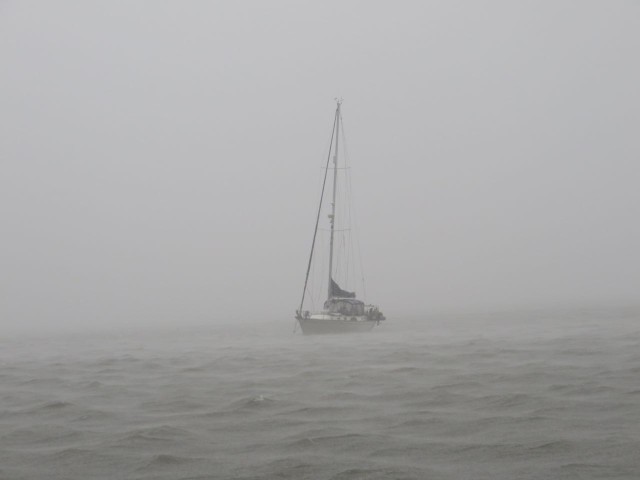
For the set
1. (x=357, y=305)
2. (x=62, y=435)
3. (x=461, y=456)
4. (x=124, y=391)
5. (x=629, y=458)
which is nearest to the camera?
(x=629, y=458)

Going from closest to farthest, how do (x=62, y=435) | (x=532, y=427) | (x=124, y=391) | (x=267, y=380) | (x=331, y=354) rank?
(x=532, y=427), (x=62, y=435), (x=124, y=391), (x=267, y=380), (x=331, y=354)

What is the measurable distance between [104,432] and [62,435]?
724 mm

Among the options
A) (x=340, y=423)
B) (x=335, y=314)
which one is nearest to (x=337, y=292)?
(x=335, y=314)

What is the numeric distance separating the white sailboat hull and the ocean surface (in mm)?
29754

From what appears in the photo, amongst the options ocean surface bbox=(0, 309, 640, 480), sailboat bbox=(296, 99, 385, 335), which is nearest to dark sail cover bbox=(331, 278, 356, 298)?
sailboat bbox=(296, 99, 385, 335)

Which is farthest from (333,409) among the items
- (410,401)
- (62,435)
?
(62,435)

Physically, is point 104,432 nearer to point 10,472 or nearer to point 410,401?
point 10,472

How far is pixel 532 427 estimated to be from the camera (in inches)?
466

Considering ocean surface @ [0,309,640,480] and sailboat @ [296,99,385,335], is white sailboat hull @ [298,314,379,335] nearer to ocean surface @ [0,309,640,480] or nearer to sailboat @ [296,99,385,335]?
sailboat @ [296,99,385,335]

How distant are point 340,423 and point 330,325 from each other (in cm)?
4036

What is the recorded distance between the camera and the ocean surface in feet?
32.7

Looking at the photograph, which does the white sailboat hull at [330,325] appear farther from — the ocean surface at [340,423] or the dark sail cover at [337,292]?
the ocean surface at [340,423]

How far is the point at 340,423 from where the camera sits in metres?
13.0

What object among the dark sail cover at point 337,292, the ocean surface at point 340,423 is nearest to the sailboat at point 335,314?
the dark sail cover at point 337,292
